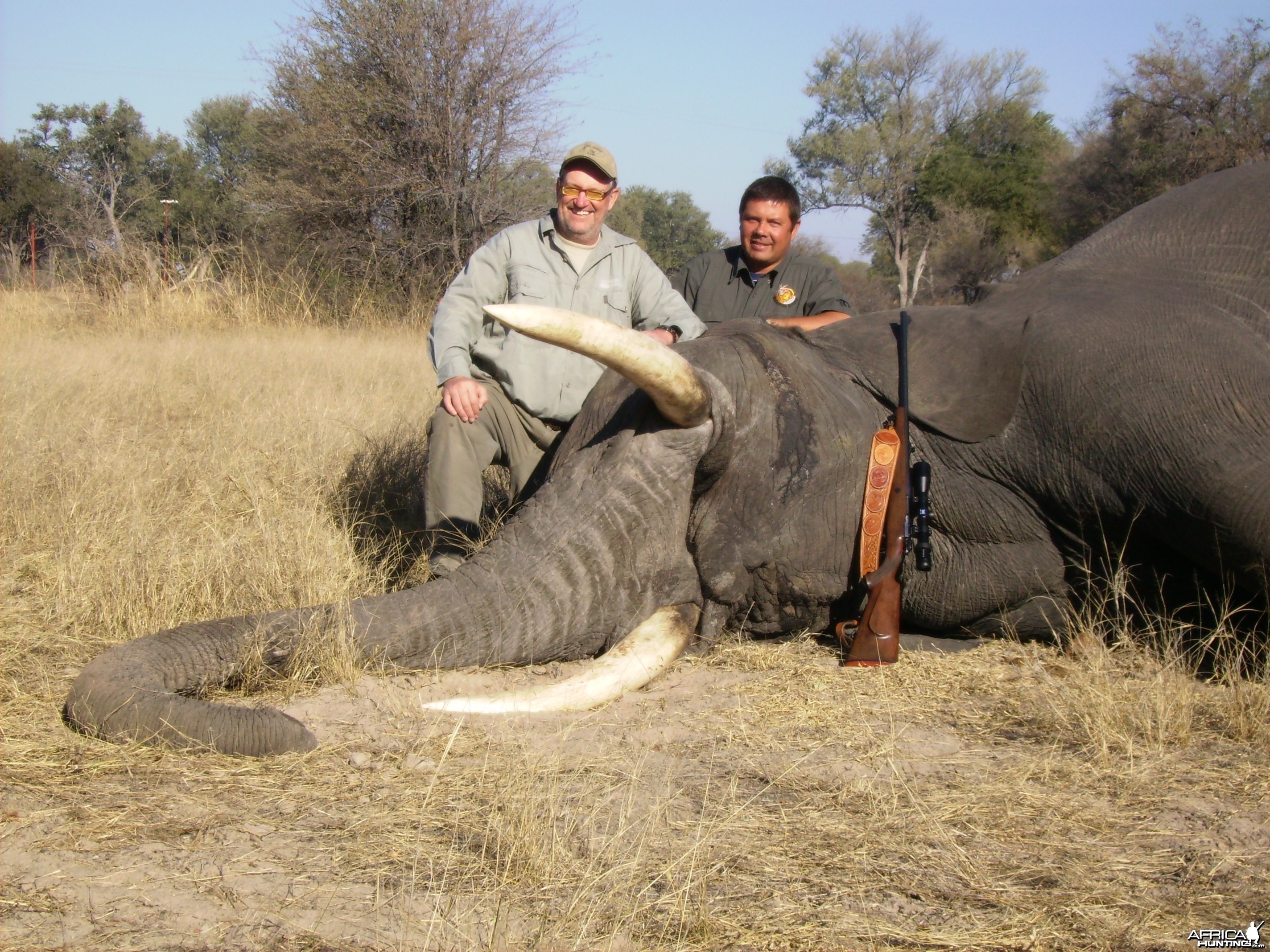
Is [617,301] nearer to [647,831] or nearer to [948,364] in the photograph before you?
[948,364]

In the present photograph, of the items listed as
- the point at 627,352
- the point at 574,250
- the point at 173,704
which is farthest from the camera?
the point at 574,250

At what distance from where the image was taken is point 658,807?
108 inches

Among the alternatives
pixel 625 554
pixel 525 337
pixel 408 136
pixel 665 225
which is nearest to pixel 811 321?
pixel 525 337

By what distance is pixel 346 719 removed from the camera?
341 cm

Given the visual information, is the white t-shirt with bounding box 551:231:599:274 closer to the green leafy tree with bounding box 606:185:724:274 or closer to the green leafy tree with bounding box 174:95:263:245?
the green leafy tree with bounding box 174:95:263:245

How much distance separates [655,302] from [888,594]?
7.40ft

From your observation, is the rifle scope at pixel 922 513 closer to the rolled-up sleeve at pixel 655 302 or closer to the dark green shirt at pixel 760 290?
the rolled-up sleeve at pixel 655 302

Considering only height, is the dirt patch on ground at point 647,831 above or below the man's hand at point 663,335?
below

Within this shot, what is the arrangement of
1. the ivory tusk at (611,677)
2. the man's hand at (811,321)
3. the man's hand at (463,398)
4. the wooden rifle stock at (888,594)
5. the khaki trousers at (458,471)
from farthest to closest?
the khaki trousers at (458,471)
the man's hand at (463,398)
the man's hand at (811,321)
the wooden rifle stock at (888,594)
the ivory tusk at (611,677)

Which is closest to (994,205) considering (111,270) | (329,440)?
(111,270)

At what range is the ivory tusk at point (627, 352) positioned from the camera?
317 cm

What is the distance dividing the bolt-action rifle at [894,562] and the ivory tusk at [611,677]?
24.8 inches

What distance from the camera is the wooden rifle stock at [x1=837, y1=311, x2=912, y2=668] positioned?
13.0 ft

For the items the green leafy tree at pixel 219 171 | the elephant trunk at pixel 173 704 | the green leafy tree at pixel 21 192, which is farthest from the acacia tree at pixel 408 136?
the elephant trunk at pixel 173 704
